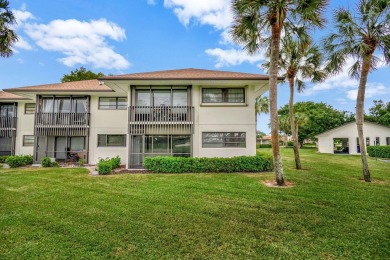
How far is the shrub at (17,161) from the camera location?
15.0 metres

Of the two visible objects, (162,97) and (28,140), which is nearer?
(162,97)

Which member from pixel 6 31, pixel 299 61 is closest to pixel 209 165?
pixel 299 61

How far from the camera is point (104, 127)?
16.7 m

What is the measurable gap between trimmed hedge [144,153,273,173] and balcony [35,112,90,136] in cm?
776

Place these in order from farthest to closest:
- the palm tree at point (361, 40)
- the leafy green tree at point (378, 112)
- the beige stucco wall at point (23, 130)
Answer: the leafy green tree at point (378, 112), the beige stucco wall at point (23, 130), the palm tree at point (361, 40)

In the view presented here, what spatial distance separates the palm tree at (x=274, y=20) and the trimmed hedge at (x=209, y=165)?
3.14 metres

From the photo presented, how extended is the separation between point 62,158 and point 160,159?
10573 millimetres

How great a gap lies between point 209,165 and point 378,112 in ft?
155

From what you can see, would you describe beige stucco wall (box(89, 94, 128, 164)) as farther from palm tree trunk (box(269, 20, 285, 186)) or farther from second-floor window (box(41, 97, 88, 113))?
palm tree trunk (box(269, 20, 285, 186))

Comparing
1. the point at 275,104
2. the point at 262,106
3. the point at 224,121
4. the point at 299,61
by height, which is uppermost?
the point at 262,106

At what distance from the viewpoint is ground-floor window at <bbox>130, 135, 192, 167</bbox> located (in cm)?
1438

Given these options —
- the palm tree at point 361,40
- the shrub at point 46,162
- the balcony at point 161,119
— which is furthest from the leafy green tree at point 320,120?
the shrub at point 46,162

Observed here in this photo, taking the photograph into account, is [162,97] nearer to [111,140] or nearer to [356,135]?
[111,140]

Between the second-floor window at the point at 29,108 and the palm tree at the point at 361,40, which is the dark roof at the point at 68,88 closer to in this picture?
the second-floor window at the point at 29,108
